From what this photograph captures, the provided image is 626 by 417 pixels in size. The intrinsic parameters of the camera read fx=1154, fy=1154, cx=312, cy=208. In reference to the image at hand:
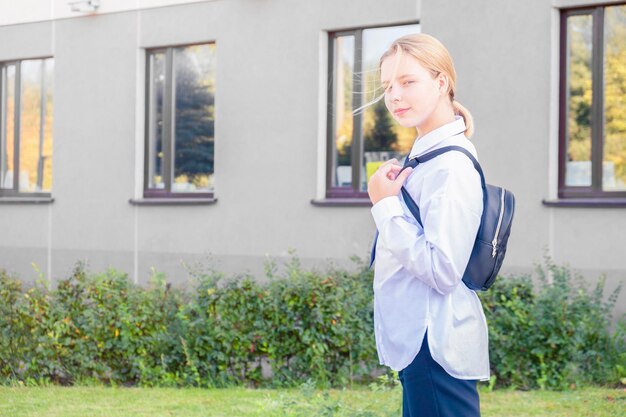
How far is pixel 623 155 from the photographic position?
11.5m

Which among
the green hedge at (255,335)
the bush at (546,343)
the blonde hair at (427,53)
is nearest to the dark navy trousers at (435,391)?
the blonde hair at (427,53)

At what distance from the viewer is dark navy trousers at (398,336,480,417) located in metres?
2.90

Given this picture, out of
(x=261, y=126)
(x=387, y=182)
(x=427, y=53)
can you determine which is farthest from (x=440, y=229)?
(x=261, y=126)

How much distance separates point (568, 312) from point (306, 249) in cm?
557

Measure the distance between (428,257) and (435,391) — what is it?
35 cm

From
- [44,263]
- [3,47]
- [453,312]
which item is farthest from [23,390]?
[3,47]

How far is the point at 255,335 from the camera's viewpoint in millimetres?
8320

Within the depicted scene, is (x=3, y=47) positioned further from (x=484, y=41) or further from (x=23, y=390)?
(x=23, y=390)

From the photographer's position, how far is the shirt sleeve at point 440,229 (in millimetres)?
2854

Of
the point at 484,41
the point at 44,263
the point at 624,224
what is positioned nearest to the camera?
the point at 624,224

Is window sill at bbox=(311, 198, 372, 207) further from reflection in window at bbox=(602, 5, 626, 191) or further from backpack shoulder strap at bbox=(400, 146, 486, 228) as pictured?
backpack shoulder strap at bbox=(400, 146, 486, 228)

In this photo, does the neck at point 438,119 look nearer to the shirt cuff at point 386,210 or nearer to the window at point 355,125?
the shirt cuff at point 386,210

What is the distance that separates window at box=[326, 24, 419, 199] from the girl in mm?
10293

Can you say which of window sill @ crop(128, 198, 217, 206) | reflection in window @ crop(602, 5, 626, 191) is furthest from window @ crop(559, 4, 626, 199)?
window sill @ crop(128, 198, 217, 206)
